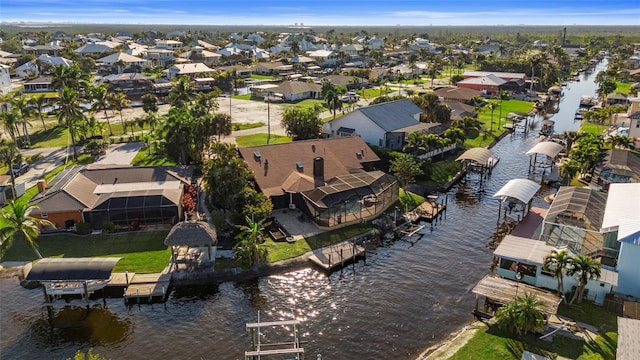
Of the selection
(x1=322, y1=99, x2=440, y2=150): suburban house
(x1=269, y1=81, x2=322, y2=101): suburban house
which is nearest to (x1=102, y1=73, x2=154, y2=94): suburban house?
(x1=269, y1=81, x2=322, y2=101): suburban house

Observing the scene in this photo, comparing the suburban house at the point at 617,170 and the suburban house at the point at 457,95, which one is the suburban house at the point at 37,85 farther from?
the suburban house at the point at 617,170

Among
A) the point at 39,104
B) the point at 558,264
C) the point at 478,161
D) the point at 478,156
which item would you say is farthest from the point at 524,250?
the point at 39,104

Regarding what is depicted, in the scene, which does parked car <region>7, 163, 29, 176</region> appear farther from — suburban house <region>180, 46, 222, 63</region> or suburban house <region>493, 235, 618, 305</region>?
suburban house <region>180, 46, 222, 63</region>

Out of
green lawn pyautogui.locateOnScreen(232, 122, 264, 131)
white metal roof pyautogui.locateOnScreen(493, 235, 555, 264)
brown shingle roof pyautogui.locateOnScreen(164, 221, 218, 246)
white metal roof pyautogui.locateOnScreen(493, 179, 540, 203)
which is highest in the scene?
green lawn pyautogui.locateOnScreen(232, 122, 264, 131)

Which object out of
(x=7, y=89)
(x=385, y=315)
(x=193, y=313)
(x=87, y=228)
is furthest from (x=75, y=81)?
(x=385, y=315)

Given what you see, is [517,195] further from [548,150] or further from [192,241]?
[192,241]

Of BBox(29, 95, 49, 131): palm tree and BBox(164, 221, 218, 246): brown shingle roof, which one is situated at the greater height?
BBox(29, 95, 49, 131): palm tree
